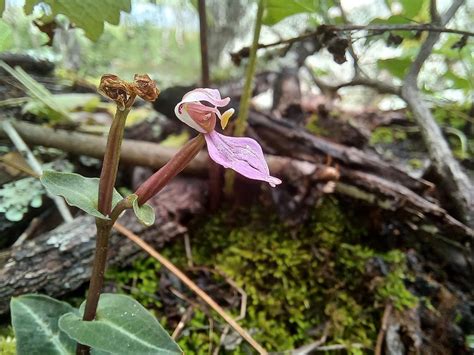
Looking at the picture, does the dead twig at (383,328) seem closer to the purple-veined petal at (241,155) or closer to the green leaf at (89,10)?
the purple-veined petal at (241,155)

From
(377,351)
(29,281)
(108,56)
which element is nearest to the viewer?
(29,281)

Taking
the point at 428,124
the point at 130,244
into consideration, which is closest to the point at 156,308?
the point at 130,244

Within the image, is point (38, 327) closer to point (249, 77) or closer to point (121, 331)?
point (121, 331)

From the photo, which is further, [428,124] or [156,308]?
[428,124]

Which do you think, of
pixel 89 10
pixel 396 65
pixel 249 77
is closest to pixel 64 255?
pixel 89 10

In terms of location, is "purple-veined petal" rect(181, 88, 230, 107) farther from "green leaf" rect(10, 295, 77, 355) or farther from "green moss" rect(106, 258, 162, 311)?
"green moss" rect(106, 258, 162, 311)

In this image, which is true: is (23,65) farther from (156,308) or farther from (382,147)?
(382,147)

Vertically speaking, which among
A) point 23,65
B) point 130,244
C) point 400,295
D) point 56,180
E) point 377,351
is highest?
point 23,65

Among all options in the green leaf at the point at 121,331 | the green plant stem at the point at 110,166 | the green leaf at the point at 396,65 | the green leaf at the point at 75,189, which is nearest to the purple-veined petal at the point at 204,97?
the green plant stem at the point at 110,166
